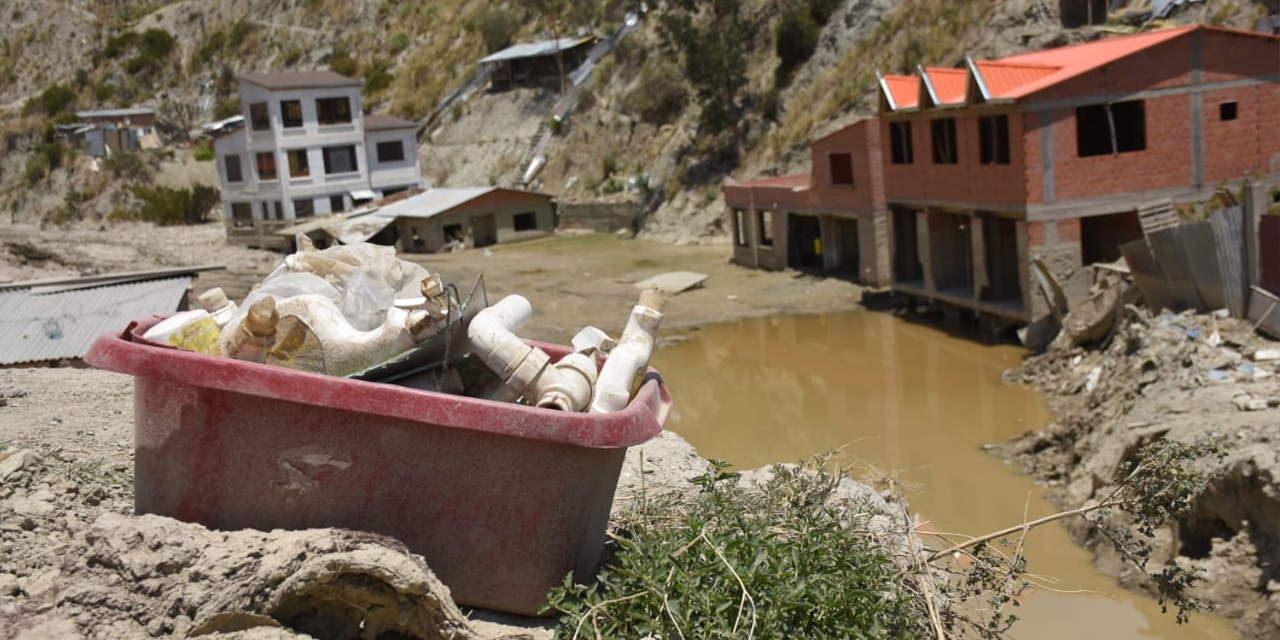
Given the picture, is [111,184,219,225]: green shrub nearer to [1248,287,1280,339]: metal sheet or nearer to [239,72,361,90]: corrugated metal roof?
[239,72,361,90]: corrugated metal roof

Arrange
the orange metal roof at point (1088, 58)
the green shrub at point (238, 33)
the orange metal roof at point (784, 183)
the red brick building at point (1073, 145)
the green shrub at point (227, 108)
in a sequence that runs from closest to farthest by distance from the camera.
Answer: the orange metal roof at point (1088, 58) < the red brick building at point (1073, 145) < the orange metal roof at point (784, 183) < the green shrub at point (227, 108) < the green shrub at point (238, 33)

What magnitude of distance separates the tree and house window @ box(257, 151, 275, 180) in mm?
18024

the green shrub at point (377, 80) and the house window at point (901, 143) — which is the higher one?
the green shrub at point (377, 80)

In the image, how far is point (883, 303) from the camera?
29.5 meters

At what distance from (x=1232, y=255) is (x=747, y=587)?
15412mm

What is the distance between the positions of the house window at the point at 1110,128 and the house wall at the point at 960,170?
1.28 metres

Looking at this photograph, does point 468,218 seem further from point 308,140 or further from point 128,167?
point 128,167

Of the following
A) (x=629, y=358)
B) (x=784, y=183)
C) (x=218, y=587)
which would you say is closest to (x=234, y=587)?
(x=218, y=587)

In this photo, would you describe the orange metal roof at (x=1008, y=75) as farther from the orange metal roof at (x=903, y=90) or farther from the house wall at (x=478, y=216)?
the house wall at (x=478, y=216)

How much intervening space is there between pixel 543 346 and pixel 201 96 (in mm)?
86161

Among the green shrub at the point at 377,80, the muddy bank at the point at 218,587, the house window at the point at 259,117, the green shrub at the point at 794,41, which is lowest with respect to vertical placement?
the muddy bank at the point at 218,587

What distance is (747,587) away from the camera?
4125 mm

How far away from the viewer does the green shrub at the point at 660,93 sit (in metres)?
51.8

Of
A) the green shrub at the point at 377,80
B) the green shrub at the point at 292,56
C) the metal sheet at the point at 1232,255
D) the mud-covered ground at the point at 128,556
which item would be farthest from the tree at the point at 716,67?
the green shrub at the point at 292,56
